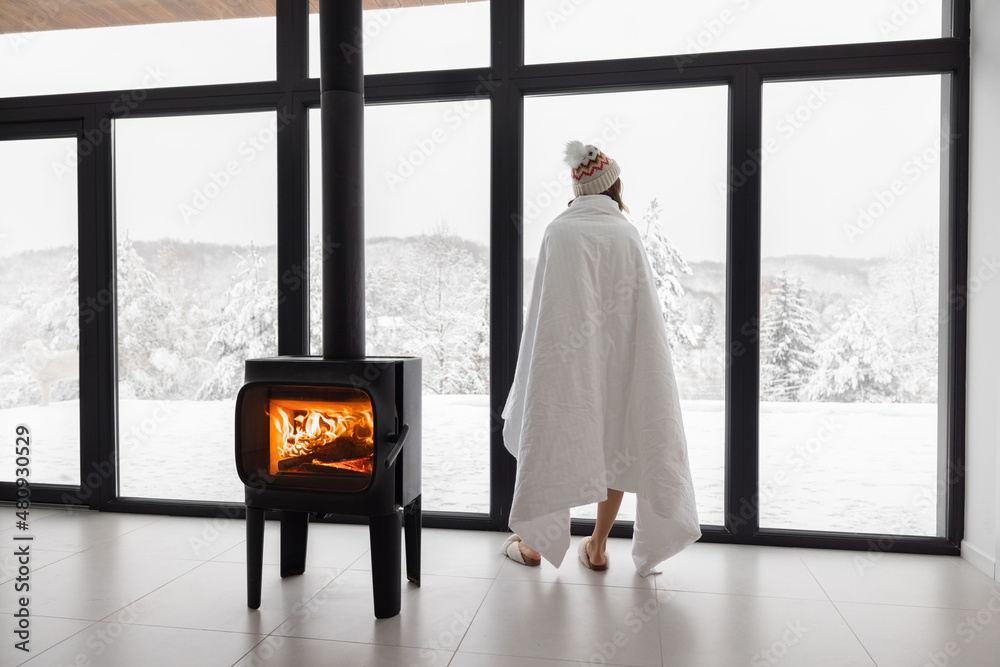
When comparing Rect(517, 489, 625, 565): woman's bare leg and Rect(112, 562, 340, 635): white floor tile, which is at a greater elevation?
Rect(517, 489, 625, 565): woman's bare leg

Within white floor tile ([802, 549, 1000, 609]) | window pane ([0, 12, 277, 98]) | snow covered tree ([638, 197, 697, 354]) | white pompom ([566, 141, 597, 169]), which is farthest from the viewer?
window pane ([0, 12, 277, 98])

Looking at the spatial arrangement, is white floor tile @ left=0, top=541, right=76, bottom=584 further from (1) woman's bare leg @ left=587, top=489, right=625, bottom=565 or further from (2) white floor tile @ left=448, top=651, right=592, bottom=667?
(1) woman's bare leg @ left=587, top=489, right=625, bottom=565

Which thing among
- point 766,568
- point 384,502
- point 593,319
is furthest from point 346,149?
point 766,568

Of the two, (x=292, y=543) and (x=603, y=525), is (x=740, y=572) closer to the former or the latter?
(x=603, y=525)

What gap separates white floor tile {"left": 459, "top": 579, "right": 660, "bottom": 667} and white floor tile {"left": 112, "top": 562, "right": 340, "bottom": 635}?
0.58 metres

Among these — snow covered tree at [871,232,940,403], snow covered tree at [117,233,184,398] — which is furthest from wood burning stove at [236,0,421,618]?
snow covered tree at [871,232,940,403]

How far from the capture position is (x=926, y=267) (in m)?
2.37

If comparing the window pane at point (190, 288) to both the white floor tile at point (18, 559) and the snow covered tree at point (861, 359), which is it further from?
the snow covered tree at point (861, 359)

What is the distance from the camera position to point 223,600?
1.88 meters

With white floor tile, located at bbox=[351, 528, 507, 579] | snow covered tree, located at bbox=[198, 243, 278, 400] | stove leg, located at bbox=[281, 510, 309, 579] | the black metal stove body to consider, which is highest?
snow covered tree, located at bbox=[198, 243, 278, 400]

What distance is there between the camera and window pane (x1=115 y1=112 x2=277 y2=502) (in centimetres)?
274

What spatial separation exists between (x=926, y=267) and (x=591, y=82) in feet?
4.92

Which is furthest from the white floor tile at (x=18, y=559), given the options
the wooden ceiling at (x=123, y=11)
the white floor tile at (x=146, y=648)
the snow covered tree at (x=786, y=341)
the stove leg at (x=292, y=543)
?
the snow covered tree at (x=786, y=341)

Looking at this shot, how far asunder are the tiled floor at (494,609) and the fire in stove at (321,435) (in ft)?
1.41
